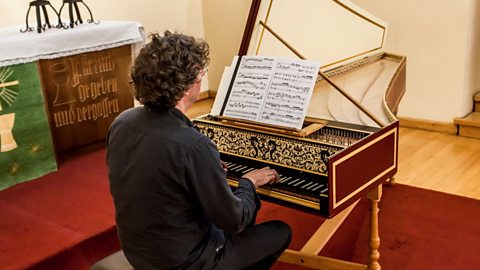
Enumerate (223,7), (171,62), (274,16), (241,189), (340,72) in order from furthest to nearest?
1. (223,7)
2. (340,72)
3. (274,16)
4. (241,189)
5. (171,62)

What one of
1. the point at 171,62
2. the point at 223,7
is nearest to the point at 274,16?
the point at 171,62

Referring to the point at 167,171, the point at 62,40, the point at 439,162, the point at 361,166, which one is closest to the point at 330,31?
the point at 439,162

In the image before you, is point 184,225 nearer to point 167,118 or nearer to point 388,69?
point 167,118

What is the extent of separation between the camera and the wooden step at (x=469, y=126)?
4453mm

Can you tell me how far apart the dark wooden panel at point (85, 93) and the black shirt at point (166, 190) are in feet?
6.78

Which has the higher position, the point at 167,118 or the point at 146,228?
the point at 167,118

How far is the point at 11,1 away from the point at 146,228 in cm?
326

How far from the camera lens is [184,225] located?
1706mm

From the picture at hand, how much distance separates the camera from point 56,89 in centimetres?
364

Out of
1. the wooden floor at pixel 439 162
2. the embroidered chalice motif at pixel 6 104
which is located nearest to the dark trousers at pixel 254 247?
the wooden floor at pixel 439 162

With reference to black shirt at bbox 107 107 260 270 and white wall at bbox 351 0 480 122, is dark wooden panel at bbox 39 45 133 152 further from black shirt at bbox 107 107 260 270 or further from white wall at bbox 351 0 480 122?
white wall at bbox 351 0 480 122

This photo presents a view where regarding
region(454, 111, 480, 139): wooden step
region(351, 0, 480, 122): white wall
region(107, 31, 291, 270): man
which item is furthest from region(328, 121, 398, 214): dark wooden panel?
region(351, 0, 480, 122): white wall

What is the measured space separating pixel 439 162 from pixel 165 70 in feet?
9.53

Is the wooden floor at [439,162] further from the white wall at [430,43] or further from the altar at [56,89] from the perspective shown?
the altar at [56,89]
